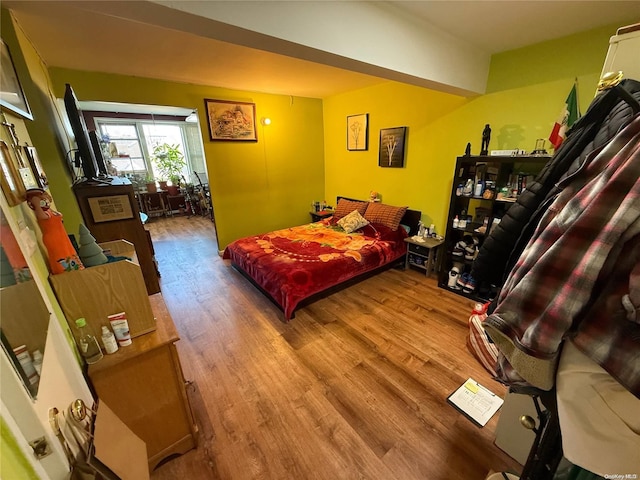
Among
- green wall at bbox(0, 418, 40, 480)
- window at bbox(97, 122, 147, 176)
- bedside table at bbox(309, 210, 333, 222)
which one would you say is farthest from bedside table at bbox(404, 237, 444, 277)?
window at bbox(97, 122, 147, 176)

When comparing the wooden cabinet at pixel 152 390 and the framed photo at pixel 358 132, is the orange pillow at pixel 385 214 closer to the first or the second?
the framed photo at pixel 358 132

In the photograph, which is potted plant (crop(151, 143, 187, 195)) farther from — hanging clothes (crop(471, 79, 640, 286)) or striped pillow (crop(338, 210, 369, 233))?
hanging clothes (crop(471, 79, 640, 286))

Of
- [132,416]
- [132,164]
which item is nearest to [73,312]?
[132,416]

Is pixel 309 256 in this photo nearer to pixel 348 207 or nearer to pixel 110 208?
pixel 348 207

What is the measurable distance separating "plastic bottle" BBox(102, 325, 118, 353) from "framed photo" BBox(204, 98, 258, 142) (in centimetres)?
312

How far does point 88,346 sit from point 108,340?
0.07 meters

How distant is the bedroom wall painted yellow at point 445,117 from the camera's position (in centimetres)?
209

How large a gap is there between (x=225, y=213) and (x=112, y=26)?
2.45 metres

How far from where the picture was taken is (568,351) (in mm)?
567

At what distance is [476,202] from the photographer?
2.81 metres

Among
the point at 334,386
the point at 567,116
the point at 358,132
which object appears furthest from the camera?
the point at 358,132

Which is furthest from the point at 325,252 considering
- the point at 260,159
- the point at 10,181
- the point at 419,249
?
the point at 10,181

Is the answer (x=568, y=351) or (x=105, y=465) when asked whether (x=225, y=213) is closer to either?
(x=105, y=465)

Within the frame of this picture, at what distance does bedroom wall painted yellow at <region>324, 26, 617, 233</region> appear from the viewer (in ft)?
6.86
